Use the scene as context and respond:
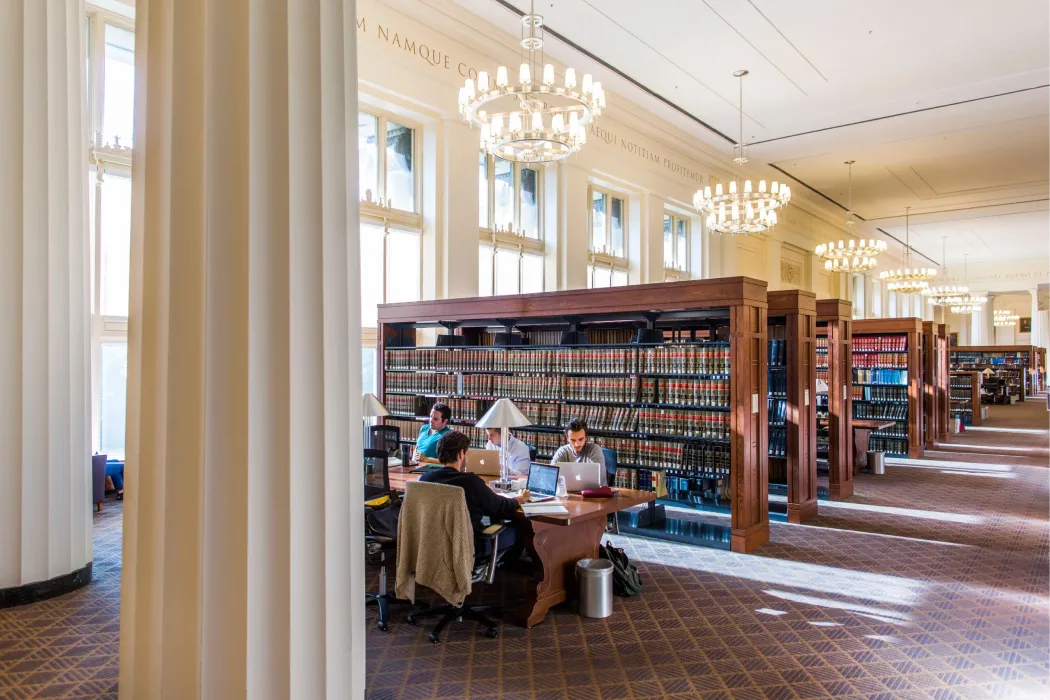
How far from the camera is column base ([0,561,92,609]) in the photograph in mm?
4719

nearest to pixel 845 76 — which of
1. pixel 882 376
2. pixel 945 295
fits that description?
pixel 882 376

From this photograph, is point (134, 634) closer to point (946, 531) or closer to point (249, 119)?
point (249, 119)

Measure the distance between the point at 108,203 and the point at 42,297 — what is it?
9.03 feet

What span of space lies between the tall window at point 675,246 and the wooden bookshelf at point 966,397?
26.2 feet

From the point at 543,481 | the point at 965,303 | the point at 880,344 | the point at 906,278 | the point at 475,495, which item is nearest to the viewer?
the point at 475,495

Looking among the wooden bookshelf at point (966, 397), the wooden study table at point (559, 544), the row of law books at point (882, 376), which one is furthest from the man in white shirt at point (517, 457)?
the wooden bookshelf at point (966, 397)

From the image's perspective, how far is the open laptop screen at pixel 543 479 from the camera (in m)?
5.01

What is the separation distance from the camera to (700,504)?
276 inches

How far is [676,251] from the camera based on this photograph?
602 inches

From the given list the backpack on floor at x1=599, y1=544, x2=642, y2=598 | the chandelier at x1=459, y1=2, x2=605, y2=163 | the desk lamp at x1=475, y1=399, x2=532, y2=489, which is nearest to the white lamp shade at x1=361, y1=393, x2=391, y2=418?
the desk lamp at x1=475, y1=399, x2=532, y2=489

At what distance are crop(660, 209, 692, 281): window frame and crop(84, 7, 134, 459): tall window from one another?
10274 mm

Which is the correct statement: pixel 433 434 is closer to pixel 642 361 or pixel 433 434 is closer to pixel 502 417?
pixel 502 417

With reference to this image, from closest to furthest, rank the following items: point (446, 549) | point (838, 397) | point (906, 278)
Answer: point (446, 549) < point (838, 397) < point (906, 278)

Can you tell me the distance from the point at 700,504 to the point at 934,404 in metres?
8.36
